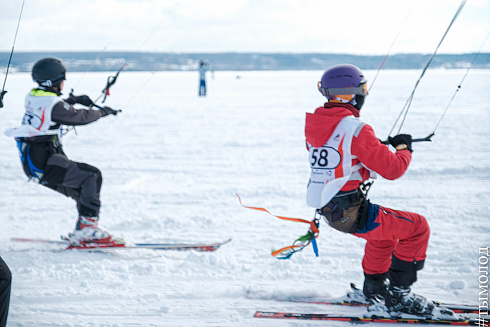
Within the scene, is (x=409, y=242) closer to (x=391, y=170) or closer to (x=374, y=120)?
(x=391, y=170)

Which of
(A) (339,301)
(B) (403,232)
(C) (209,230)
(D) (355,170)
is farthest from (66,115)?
(B) (403,232)

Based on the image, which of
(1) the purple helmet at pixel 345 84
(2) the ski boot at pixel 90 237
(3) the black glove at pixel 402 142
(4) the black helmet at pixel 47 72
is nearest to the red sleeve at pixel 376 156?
(3) the black glove at pixel 402 142

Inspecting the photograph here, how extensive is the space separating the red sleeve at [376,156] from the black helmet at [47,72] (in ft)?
9.86

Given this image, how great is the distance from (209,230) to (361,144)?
2.79 m

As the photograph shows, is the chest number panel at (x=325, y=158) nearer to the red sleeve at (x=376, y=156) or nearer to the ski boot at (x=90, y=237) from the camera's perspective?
the red sleeve at (x=376, y=156)

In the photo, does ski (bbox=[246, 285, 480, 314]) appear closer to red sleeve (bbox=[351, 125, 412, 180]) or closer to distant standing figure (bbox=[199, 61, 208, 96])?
red sleeve (bbox=[351, 125, 412, 180])

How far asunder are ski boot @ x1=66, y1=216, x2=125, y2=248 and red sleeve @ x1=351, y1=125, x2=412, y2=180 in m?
2.81

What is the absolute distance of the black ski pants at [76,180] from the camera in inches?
177

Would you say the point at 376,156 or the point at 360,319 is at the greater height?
the point at 376,156

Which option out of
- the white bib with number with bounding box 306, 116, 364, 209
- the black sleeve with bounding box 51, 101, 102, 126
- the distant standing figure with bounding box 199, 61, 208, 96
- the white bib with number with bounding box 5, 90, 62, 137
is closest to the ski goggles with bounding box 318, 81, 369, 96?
the white bib with number with bounding box 306, 116, 364, 209

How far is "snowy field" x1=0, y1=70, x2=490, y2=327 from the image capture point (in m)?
3.54

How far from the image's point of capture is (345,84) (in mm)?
2961

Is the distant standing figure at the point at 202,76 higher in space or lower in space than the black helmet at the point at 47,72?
lower

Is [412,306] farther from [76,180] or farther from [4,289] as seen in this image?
[76,180]
